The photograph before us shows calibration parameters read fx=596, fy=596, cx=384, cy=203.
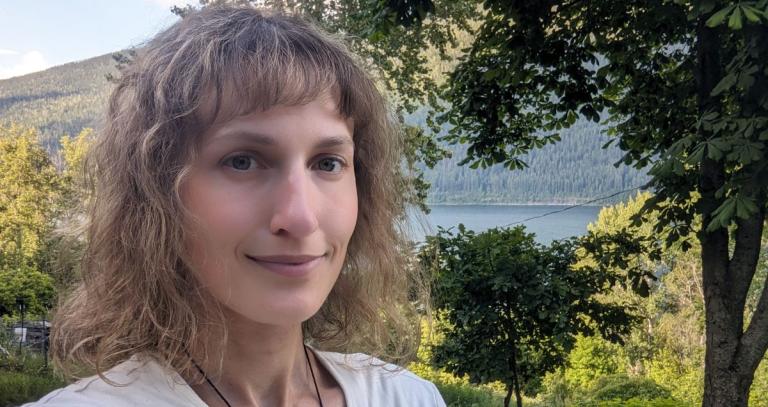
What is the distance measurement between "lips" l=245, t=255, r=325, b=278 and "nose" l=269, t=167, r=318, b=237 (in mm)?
30

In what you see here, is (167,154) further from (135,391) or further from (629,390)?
(629,390)

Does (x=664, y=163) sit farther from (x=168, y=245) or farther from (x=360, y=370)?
(x=168, y=245)

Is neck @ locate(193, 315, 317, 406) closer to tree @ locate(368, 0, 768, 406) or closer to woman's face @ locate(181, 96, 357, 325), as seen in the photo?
woman's face @ locate(181, 96, 357, 325)

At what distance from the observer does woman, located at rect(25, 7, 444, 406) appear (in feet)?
2.27

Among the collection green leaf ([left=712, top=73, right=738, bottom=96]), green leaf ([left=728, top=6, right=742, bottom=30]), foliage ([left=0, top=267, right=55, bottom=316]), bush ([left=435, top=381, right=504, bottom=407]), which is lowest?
bush ([left=435, top=381, right=504, bottom=407])

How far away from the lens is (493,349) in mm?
4832

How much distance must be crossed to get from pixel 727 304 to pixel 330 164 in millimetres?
3565

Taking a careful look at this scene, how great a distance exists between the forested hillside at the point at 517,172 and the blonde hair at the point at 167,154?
14.5ft

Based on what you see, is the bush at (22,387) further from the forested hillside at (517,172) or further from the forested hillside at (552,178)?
the forested hillside at (552,178)

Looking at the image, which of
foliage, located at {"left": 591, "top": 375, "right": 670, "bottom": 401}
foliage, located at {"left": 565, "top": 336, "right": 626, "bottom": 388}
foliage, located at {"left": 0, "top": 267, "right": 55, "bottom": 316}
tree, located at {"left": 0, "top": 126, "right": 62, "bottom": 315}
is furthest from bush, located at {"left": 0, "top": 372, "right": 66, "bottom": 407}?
foliage, located at {"left": 565, "top": 336, "right": 626, "bottom": 388}

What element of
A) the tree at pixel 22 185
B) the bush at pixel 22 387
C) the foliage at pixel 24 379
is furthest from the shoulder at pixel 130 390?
the tree at pixel 22 185

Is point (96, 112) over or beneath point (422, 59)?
beneath

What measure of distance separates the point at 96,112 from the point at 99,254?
22cm

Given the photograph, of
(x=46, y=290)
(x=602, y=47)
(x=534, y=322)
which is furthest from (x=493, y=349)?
(x=46, y=290)
